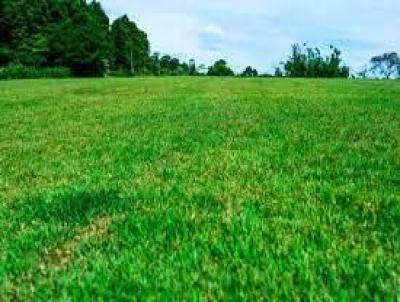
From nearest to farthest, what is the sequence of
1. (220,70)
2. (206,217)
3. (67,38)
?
(206,217)
(67,38)
(220,70)

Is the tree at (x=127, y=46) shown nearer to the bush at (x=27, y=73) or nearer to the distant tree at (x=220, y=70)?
the distant tree at (x=220, y=70)

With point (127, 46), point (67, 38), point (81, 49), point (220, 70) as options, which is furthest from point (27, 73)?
point (127, 46)

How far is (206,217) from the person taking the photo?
25.5 feet

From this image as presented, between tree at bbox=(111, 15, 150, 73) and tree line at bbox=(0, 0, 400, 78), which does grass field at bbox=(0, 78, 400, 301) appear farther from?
tree at bbox=(111, 15, 150, 73)

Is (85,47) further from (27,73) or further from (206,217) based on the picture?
(206,217)

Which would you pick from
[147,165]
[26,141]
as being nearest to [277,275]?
[147,165]

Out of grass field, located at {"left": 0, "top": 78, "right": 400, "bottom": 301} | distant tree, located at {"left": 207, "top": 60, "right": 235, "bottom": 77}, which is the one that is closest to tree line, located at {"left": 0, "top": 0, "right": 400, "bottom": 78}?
distant tree, located at {"left": 207, "top": 60, "right": 235, "bottom": 77}

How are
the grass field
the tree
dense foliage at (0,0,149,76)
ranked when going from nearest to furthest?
the grass field
dense foliage at (0,0,149,76)
the tree

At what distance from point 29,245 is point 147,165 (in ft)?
16.4

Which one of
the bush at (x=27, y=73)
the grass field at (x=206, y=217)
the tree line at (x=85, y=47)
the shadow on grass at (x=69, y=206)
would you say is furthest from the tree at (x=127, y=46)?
the shadow on grass at (x=69, y=206)

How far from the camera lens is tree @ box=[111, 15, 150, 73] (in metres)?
169

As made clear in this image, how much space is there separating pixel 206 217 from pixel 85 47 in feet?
375

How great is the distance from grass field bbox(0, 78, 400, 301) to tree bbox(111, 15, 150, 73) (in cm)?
14931

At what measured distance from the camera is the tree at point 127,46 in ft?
554
